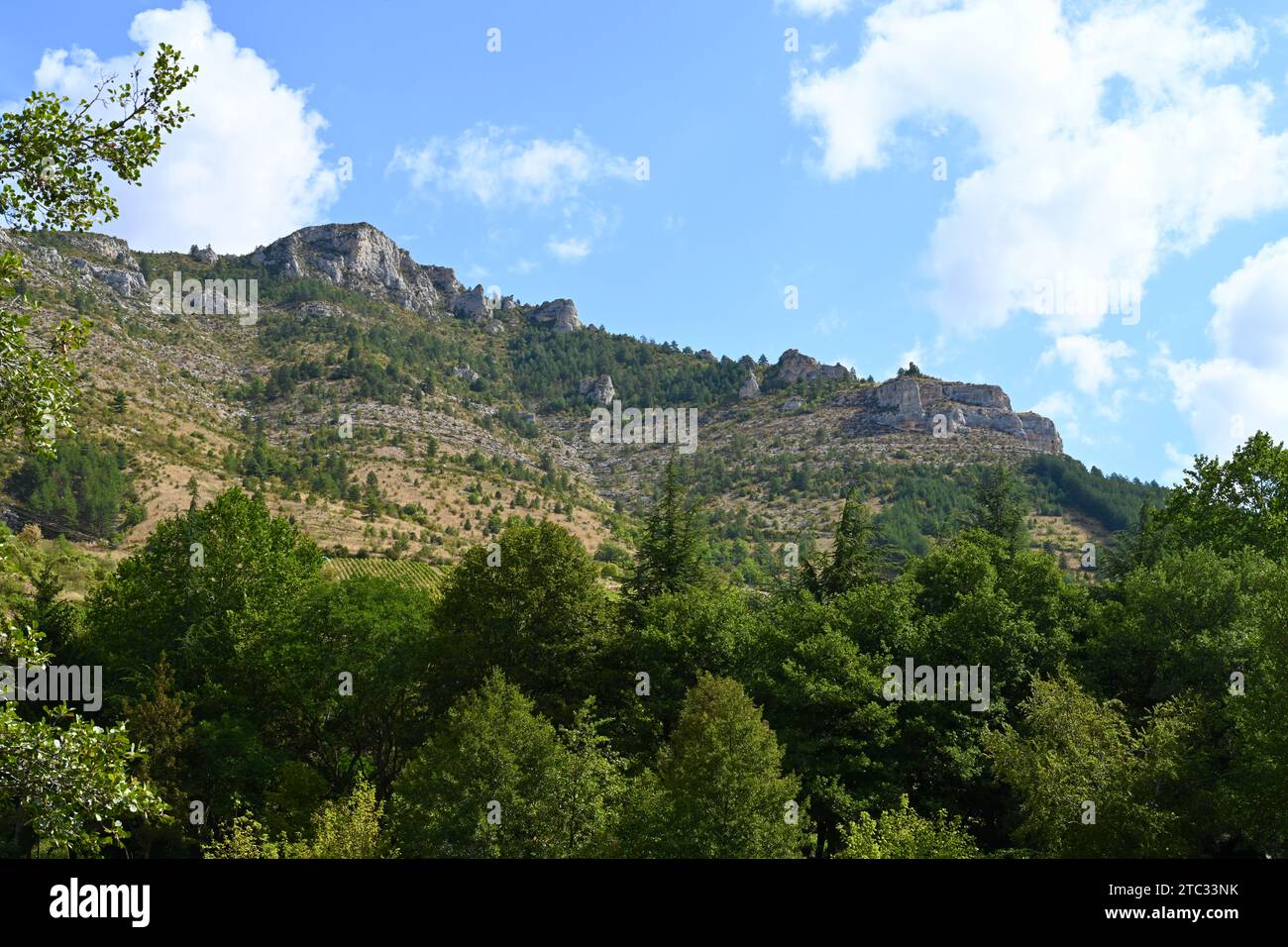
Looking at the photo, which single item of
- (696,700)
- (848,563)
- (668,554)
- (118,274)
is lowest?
(696,700)

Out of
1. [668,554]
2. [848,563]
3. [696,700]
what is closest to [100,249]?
[668,554]

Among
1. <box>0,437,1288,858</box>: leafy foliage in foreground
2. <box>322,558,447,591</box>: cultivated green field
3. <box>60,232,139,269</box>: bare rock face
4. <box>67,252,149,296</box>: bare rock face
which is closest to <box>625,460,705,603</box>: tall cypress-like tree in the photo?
<box>0,437,1288,858</box>: leafy foliage in foreground

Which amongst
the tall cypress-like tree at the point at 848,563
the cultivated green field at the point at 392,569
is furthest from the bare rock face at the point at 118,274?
the tall cypress-like tree at the point at 848,563

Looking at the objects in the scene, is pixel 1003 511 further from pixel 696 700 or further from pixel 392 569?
pixel 392 569

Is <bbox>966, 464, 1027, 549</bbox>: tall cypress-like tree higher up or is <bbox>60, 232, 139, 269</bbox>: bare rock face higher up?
<bbox>60, 232, 139, 269</bbox>: bare rock face

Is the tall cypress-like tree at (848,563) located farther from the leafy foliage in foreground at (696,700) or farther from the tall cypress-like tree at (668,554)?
the tall cypress-like tree at (668,554)

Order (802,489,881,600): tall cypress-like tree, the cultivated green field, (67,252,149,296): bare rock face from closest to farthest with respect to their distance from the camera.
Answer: (802,489,881,600): tall cypress-like tree, the cultivated green field, (67,252,149,296): bare rock face

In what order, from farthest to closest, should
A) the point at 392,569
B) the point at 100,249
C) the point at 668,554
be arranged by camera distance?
the point at 100,249 < the point at 392,569 < the point at 668,554

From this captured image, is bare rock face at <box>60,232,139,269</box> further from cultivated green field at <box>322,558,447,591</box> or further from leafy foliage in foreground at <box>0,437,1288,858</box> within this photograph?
leafy foliage in foreground at <box>0,437,1288,858</box>

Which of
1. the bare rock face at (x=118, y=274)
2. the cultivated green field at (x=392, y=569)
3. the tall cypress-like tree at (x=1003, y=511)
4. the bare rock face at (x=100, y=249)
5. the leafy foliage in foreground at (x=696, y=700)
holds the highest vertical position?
the bare rock face at (x=100, y=249)

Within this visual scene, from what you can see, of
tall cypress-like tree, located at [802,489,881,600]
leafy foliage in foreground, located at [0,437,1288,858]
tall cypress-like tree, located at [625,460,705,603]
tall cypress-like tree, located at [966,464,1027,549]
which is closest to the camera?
leafy foliage in foreground, located at [0,437,1288,858]

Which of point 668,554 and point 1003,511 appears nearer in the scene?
point 668,554

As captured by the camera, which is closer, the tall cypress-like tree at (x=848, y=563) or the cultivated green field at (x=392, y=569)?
the tall cypress-like tree at (x=848, y=563)
